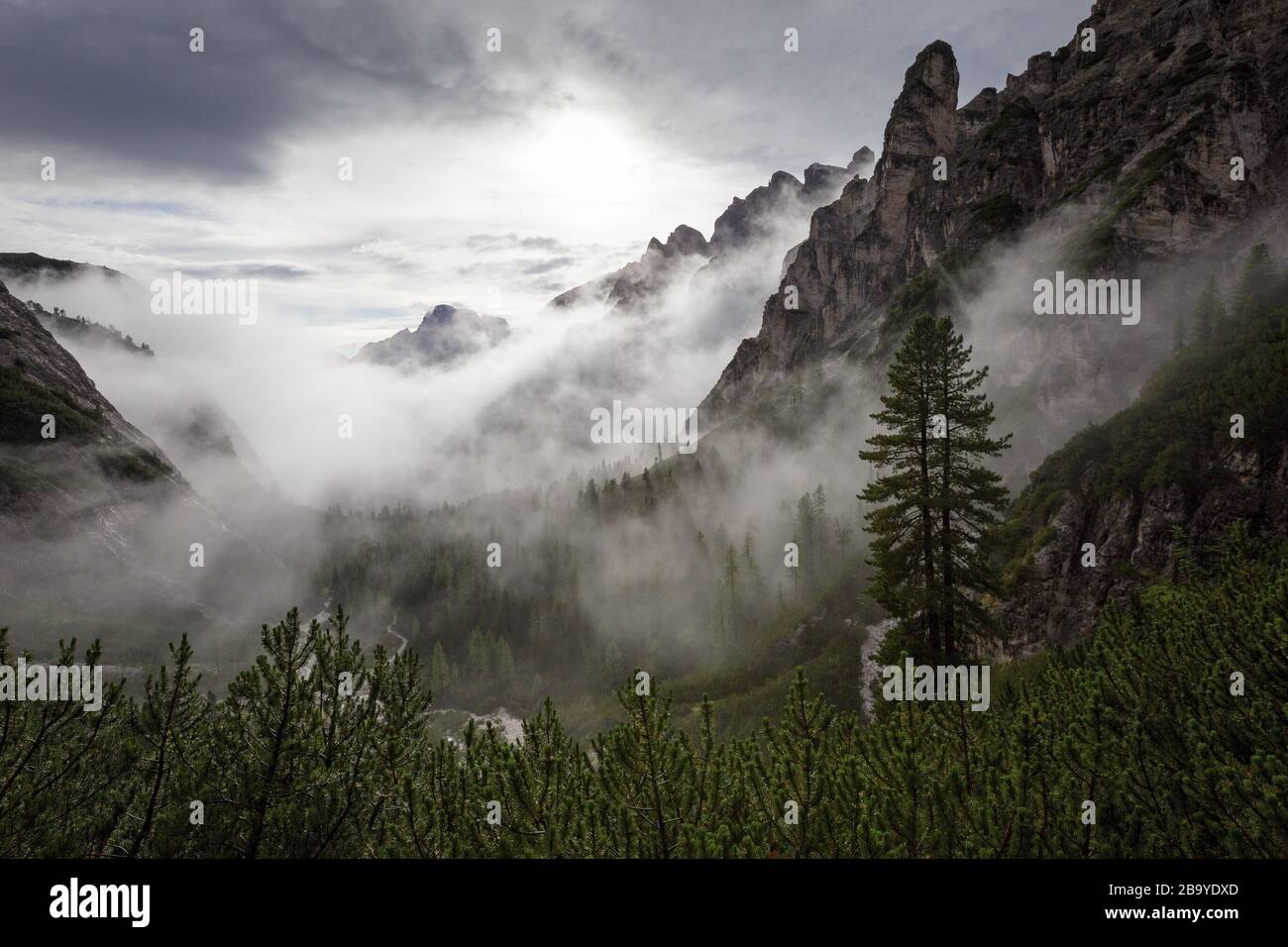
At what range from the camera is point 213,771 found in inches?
355

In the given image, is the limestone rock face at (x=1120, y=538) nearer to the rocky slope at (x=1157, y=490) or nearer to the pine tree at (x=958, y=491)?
the rocky slope at (x=1157, y=490)

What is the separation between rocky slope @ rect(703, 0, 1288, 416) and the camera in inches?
2849

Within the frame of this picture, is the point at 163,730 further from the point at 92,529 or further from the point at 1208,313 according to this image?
the point at 92,529

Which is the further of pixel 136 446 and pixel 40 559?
pixel 136 446

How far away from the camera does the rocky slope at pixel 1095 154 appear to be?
72.4 m

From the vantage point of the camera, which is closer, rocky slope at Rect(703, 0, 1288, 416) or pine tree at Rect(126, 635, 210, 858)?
pine tree at Rect(126, 635, 210, 858)

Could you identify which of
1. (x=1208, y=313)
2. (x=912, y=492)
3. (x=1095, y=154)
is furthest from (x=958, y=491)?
(x=1095, y=154)

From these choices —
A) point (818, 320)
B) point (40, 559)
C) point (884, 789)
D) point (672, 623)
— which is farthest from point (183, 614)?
point (818, 320)

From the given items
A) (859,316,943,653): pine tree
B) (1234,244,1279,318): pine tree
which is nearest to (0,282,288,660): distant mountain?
(859,316,943,653): pine tree

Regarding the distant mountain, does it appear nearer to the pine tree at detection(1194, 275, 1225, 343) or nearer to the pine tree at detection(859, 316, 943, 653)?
the pine tree at detection(859, 316, 943, 653)
